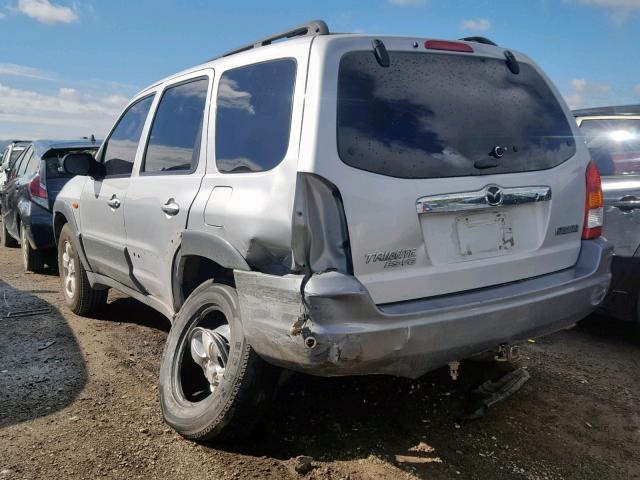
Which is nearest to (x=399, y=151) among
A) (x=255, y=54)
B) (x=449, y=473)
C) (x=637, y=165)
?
(x=255, y=54)

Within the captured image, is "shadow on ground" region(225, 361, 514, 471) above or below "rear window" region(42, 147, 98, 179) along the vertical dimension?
below

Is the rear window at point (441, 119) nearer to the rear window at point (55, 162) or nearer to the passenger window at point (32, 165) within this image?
the rear window at point (55, 162)

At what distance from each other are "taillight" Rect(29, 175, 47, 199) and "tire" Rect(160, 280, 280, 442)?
181 inches

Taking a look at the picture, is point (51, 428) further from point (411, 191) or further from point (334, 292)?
point (411, 191)

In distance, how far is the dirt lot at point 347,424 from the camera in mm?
2709

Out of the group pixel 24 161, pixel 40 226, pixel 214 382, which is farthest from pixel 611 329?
pixel 24 161

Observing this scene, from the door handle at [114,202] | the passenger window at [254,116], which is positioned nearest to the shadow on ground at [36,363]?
the door handle at [114,202]

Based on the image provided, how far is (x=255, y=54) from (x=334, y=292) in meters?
1.41

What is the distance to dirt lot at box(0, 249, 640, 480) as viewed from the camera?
2.71 m

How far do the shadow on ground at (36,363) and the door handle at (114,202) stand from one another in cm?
115

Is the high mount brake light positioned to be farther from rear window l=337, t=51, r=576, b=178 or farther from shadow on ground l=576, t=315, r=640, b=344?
shadow on ground l=576, t=315, r=640, b=344

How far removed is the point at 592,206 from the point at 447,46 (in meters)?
1.17

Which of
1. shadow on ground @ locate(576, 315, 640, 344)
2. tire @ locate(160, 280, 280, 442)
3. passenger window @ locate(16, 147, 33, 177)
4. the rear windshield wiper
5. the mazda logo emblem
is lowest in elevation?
shadow on ground @ locate(576, 315, 640, 344)

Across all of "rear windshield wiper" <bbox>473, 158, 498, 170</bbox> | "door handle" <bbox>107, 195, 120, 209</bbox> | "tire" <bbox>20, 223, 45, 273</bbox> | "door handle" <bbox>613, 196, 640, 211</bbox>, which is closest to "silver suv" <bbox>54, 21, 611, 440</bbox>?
"rear windshield wiper" <bbox>473, 158, 498, 170</bbox>
